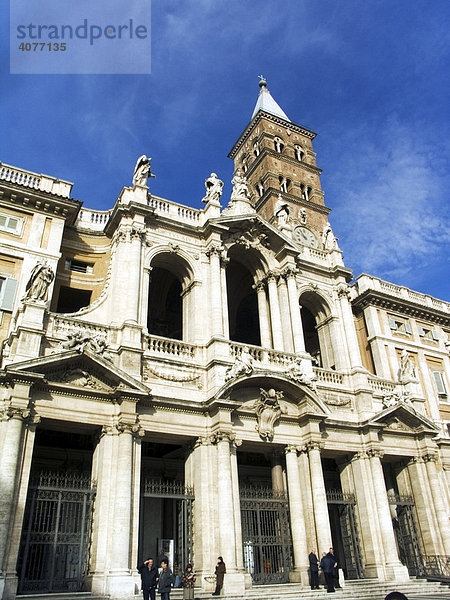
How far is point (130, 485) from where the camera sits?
52.0 feet

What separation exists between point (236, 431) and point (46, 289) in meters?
8.14

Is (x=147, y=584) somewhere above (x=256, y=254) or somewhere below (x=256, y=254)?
below

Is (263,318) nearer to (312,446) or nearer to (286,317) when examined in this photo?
(286,317)

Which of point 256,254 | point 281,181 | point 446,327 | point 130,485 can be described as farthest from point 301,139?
point 130,485

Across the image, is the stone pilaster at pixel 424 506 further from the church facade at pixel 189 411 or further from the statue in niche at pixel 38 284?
the statue in niche at pixel 38 284

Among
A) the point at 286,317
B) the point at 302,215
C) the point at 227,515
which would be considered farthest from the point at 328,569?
the point at 302,215

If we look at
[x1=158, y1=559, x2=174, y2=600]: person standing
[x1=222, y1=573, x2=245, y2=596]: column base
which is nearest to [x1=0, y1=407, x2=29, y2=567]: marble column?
[x1=158, y1=559, x2=174, y2=600]: person standing

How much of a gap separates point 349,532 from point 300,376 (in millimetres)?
6484

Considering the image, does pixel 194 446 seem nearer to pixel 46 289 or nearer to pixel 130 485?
pixel 130 485

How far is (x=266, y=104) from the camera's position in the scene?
48312 mm

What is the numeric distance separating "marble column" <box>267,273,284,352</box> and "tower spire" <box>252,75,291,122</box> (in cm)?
2684

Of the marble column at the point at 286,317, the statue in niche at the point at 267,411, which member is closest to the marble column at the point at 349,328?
the marble column at the point at 286,317

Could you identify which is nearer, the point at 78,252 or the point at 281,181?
the point at 78,252

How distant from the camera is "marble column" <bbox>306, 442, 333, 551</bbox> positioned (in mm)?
18334
